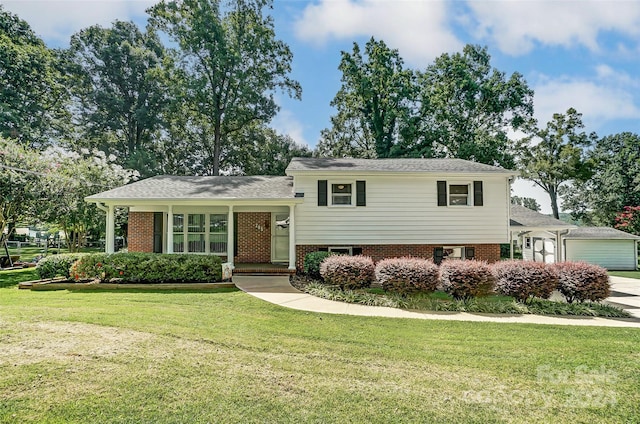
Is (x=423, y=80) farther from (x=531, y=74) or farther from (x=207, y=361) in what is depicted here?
(x=207, y=361)

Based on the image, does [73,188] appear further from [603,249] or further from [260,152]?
[603,249]

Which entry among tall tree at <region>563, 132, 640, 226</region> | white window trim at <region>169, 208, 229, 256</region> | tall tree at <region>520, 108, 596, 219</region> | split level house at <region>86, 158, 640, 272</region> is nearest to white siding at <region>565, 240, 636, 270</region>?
split level house at <region>86, 158, 640, 272</region>

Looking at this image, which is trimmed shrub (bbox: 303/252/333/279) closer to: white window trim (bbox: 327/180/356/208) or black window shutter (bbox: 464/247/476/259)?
white window trim (bbox: 327/180/356/208)

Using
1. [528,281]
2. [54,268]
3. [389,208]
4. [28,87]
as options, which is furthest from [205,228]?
[28,87]

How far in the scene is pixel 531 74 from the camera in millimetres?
27734

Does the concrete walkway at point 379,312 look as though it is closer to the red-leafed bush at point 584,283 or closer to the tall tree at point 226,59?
the red-leafed bush at point 584,283

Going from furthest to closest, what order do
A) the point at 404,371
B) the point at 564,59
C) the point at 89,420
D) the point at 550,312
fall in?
the point at 564,59
the point at 550,312
the point at 404,371
the point at 89,420

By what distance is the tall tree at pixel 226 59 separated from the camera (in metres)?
25.1

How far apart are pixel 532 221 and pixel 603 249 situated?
29.5 feet

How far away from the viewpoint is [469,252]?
13.8 meters

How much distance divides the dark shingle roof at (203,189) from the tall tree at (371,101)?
47.4ft

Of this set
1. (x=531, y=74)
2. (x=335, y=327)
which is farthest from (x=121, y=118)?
(x=531, y=74)

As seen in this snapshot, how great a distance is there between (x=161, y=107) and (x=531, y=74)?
31466mm

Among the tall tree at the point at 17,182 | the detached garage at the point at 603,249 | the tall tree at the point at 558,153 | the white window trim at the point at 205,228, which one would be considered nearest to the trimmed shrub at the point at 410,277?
the white window trim at the point at 205,228
